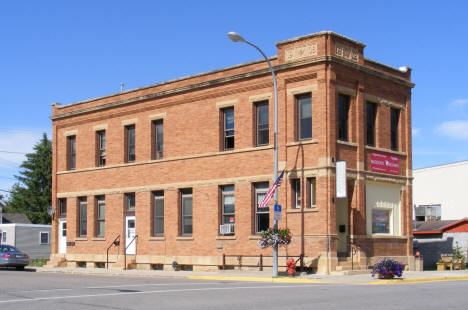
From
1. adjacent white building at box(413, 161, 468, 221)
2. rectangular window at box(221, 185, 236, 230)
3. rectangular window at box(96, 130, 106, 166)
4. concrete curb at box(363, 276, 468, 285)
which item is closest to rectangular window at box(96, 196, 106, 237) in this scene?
rectangular window at box(96, 130, 106, 166)

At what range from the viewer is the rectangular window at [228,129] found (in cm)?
3160

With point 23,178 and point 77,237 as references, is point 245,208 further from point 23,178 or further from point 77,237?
point 23,178

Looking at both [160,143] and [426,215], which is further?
[426,215]

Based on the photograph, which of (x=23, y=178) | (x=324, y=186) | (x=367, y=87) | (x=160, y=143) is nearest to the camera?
(x=324, y=186)

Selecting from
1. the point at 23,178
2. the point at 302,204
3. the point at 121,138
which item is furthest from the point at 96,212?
the point at 23,178

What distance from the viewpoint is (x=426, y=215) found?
4841 cm

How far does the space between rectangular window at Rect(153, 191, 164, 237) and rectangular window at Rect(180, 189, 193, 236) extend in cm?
142

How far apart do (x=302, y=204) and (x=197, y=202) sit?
6.39 m

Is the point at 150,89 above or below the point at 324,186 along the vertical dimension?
above

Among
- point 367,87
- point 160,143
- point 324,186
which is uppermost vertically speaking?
point 367,87

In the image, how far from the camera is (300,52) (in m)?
28.6

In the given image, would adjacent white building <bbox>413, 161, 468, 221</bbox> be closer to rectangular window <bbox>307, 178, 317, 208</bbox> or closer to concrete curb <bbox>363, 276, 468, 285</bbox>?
rectangular window <bbox>307, 178, 317, 208</bbox>

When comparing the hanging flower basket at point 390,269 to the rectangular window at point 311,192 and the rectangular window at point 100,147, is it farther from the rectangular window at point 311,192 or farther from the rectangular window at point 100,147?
the rectangular window at point 100,147

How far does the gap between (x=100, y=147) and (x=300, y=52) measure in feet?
48.4
